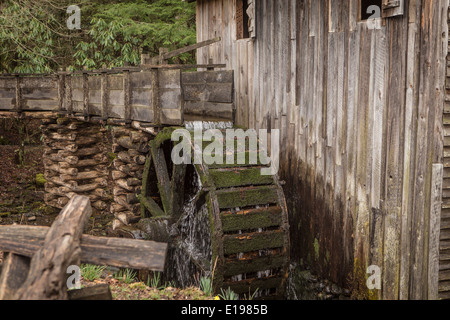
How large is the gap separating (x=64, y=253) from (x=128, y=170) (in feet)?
22.1

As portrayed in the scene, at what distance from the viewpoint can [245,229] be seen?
684cm

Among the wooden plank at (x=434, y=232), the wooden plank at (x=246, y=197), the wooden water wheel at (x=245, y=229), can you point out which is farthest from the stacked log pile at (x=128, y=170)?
the wooden plank at (x=434, y=232)

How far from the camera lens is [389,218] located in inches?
221

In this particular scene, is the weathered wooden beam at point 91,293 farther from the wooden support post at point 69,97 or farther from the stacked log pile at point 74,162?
the stacked log pile at point 74,162

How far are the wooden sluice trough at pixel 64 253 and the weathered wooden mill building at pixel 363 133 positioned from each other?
299 centimetres

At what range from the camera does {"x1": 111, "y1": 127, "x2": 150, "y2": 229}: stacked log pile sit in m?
9.73

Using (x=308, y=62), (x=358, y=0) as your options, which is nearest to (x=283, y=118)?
(x=308, y=62)

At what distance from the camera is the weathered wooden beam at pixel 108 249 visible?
12.1ft

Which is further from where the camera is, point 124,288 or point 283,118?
point 283,118

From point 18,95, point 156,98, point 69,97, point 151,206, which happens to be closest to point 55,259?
point 156,98

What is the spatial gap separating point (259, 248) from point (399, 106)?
264 centimetres

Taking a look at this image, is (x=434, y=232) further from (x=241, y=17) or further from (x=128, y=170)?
(x=128, y=170)

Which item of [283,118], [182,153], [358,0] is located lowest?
[182,153]

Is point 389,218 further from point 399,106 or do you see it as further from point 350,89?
point 350,89
